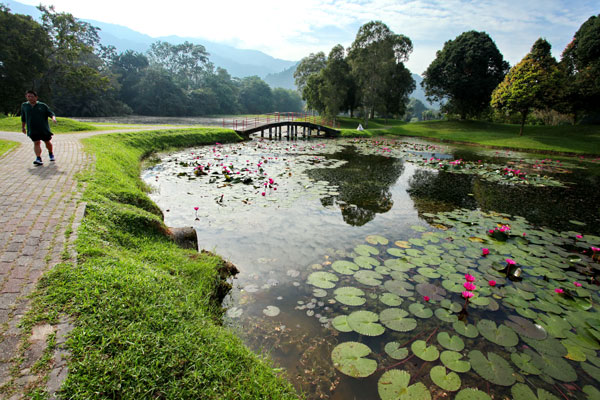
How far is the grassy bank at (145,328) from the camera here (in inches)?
69.2

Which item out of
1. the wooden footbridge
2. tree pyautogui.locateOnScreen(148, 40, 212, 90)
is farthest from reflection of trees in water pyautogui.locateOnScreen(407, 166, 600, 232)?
tree pyautogui.locateOnScreen(148, 40, 212, 90)

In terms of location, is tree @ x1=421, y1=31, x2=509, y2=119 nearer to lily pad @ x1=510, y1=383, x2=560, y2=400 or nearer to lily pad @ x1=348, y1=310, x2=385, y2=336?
lily pad @ x1=348, y1=310, x2=385, y2=336

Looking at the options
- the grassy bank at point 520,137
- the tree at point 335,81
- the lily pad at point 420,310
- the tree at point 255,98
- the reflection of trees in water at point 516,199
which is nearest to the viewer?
the lily pad at point 420,310

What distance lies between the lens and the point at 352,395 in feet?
7.61

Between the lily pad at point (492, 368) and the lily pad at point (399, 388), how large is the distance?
61cm

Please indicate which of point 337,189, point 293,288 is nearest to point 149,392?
point 293,288

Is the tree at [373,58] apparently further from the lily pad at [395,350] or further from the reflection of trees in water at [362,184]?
the lily pad at [395,350]

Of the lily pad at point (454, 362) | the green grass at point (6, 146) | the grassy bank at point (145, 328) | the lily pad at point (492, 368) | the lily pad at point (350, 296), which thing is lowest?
the lily pad at point (492, 368)

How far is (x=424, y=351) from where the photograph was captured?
2.70 m

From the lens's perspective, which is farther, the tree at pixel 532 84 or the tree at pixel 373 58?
the tree at pixel 373 58

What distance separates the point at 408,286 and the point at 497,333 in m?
1.01

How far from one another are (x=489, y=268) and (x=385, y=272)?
1564 millimetres

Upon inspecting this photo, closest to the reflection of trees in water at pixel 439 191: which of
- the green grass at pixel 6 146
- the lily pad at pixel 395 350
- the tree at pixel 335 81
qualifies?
the lily pad at pixel 395 350

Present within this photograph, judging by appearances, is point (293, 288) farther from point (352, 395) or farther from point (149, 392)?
point (149, 392)
